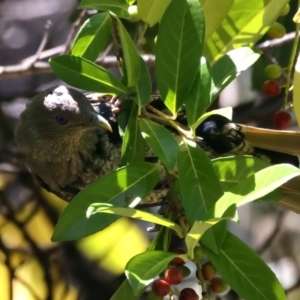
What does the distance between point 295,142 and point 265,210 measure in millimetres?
545

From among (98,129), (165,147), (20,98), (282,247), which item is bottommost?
(282,247)

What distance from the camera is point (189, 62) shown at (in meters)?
0.45

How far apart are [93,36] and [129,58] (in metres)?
0.11

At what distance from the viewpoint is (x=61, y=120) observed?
2.21 ft

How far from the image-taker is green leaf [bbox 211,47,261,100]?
0.47 meters

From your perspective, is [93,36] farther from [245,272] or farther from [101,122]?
[245,272]

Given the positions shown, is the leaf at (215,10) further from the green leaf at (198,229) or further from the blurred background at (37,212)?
the blurred background at (37,212)

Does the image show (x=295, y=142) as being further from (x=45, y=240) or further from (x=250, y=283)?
(x=45, y=240)

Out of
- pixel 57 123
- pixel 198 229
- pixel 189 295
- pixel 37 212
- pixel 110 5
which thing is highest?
pixel 110 5

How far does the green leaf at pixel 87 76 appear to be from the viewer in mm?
457

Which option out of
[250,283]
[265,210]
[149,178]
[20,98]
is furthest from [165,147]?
[265,210]

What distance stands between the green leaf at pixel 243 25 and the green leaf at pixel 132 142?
0.14 metres

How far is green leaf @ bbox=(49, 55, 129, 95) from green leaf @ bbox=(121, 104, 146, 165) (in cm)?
3

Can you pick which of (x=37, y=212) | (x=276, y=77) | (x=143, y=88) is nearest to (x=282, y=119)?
(x=276, y=77)
